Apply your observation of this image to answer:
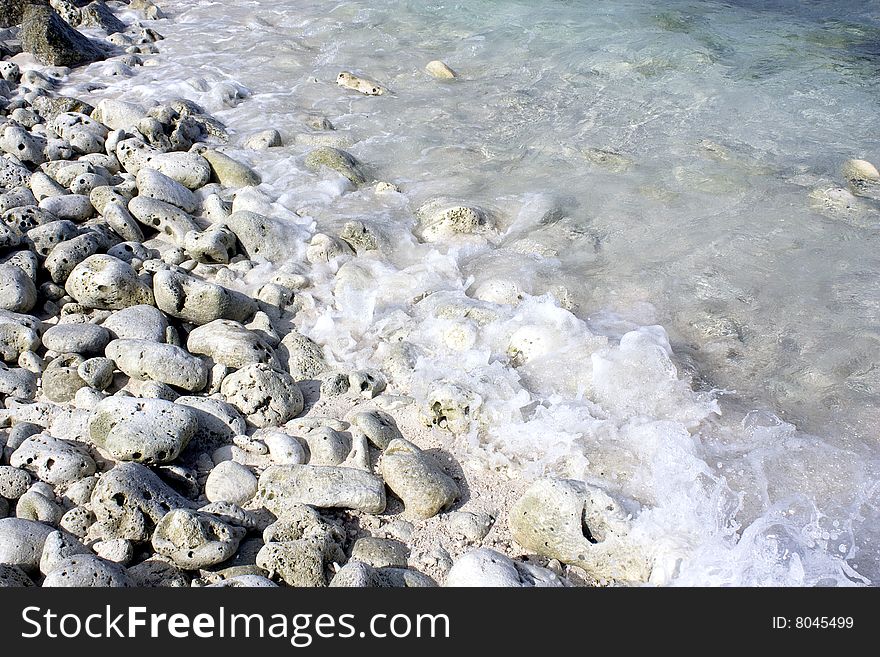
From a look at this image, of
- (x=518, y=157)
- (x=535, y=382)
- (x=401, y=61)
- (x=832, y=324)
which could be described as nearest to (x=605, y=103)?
(x=518, y=157)

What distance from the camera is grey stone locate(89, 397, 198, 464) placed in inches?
132

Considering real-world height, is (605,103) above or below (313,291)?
above

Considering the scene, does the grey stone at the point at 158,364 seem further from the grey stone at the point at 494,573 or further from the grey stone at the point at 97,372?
the grey stone at the point at 494,573

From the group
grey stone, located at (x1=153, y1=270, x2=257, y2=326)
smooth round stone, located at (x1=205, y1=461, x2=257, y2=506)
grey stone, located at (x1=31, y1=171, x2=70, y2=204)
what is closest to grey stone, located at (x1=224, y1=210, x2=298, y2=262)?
grey stone, located at (x1=153, y1=270, x2=257, y2=326)

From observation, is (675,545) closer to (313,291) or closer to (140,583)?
(140,583)

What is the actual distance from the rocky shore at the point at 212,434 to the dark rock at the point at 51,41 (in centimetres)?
390

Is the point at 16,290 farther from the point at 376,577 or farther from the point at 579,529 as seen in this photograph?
the point at 579,529

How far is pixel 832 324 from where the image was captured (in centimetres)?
479

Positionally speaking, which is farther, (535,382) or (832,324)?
(832,324)

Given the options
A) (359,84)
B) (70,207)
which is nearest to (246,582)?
(70,207)

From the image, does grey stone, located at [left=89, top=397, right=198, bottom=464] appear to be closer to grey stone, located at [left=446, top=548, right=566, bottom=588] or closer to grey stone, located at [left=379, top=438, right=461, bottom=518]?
grey stone, located at [left=379, top=438, right=461, bottom=518]

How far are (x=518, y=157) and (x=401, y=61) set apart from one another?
3.46 meters

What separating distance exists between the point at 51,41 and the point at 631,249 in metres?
7.68
